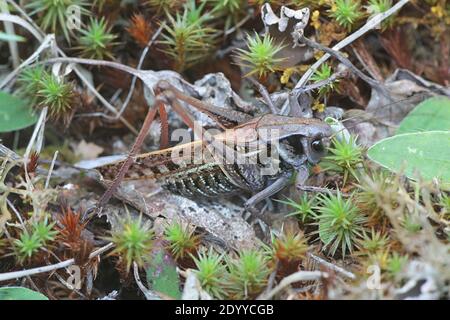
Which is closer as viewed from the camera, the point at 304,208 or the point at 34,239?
the point at 34,239

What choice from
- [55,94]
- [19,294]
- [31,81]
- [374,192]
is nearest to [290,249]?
[374,192]

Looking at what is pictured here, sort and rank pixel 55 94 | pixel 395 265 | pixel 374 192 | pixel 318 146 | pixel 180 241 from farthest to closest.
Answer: pixel 55 94, pixel 318 146, pixel 180 241, pixel 374 192, pixel 395 265

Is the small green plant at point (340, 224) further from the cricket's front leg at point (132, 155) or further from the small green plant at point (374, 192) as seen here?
the cricket's front leg at point (132, 155)

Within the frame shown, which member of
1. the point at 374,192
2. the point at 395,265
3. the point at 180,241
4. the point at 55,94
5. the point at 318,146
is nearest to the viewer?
the point at 395,265

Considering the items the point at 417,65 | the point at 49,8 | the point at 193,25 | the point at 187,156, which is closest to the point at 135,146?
the point at 187,156

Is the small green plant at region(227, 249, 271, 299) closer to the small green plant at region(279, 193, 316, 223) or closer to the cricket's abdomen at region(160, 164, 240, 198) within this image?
the small green plant at region(279, 193, 316, 223)

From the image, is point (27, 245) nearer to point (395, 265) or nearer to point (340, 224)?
point (340, 224)

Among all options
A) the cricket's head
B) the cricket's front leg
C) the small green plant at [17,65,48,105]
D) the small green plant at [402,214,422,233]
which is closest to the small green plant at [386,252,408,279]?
the small green plant at [402,214,422,233]
